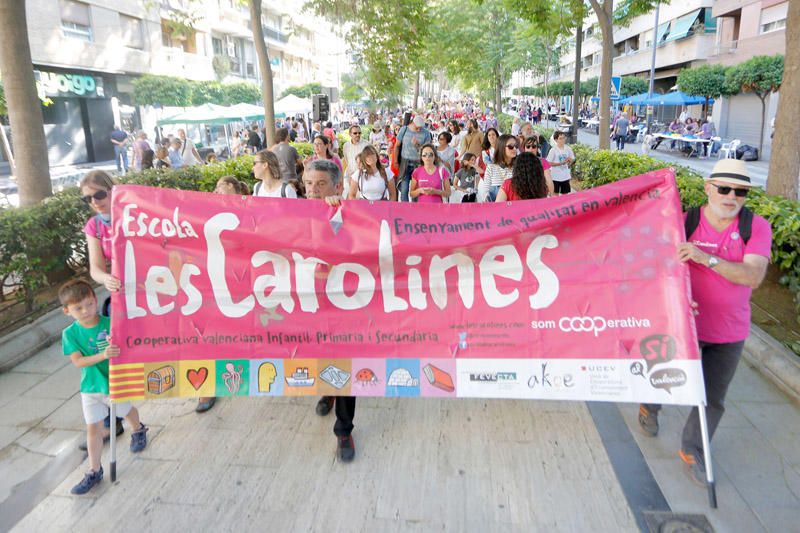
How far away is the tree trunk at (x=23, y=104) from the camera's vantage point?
654 centimetres

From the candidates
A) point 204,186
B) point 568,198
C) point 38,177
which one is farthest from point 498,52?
point 568,198

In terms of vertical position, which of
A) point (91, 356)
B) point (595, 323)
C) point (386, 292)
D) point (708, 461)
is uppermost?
point (386, 292)

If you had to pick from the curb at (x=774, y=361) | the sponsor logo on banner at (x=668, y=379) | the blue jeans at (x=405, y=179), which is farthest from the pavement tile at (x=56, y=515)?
the blue jeans at (x=405, y=179)

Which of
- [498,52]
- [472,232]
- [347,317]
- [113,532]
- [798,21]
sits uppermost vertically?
[498,52]

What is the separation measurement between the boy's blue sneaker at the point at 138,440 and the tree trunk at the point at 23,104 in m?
4.55

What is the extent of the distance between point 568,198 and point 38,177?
6604 millimetres

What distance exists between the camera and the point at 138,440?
3756 mm

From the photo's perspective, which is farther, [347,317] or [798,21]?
[798,21]

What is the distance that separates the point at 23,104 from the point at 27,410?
415 centimetres

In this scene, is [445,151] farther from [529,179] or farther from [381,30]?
[381,30]

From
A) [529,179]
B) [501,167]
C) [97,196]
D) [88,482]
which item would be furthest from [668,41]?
[88,482]

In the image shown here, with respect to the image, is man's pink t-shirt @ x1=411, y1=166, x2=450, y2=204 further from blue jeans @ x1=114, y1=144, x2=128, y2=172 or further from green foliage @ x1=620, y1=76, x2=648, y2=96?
green foliage @ x1=620, y1=76, x2=648, y2=96

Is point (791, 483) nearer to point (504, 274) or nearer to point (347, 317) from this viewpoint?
point (504, 274)

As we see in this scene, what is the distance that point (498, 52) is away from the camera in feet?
95.1
